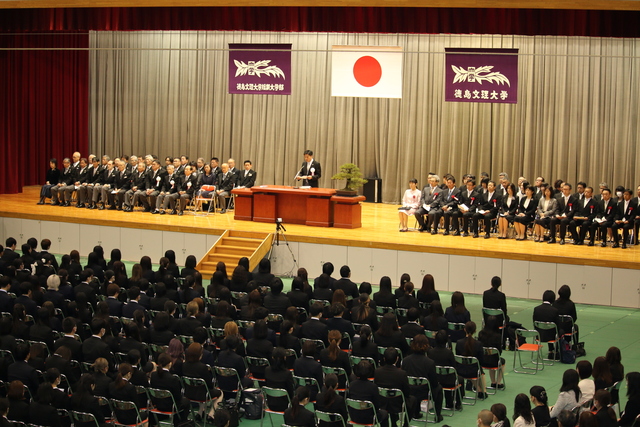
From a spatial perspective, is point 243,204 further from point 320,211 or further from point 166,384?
point 166,384

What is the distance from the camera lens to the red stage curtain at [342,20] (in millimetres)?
15219

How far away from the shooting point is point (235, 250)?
624 inches

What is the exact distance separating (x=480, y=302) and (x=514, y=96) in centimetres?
358

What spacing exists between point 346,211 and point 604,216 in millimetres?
4843

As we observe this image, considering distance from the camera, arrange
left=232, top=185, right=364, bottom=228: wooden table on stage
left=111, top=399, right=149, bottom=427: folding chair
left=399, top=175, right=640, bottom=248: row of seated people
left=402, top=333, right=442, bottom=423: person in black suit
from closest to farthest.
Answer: left=111, top=399, right=149, bottom=427: folding chair < left=402, top=333, right=442, bottom=423: person in black suit < left=399, top=175, right=640, bottom=248: row of seated people < left=232, top=185, right=364, bottom=228: wooden table on stage

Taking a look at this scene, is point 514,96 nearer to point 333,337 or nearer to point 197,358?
point 333,337

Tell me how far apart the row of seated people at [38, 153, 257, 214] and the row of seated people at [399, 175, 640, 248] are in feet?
14.7

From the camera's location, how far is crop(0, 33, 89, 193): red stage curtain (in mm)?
21906

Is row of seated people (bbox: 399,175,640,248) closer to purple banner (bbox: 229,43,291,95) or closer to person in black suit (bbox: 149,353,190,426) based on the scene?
purple banner (bbox: 229,43,291,95)

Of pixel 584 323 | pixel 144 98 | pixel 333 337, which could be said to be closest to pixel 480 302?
pixel 584 323

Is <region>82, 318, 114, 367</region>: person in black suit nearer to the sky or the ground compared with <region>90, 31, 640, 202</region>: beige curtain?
nearer to the ground

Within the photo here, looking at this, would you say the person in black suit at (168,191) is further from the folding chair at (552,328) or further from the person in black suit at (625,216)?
the folding chair at (552,328)

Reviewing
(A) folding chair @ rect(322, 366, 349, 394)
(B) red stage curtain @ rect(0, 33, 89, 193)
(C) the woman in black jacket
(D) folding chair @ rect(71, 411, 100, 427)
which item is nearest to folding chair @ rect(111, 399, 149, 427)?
(C) the woman in black jacket

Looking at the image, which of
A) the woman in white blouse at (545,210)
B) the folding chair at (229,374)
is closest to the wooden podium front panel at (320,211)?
the woman in white blouse at (545,210)
